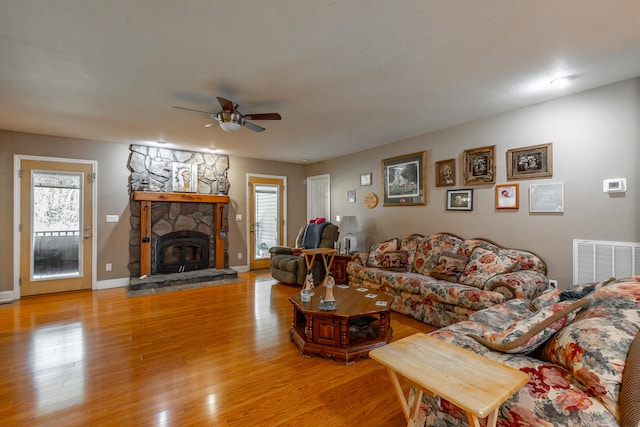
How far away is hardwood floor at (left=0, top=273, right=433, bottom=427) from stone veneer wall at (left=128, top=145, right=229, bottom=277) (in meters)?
1.75

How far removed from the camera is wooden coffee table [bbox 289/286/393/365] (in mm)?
2557

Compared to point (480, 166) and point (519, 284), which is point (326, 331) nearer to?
point (519, 284)

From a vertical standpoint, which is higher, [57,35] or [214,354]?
[57,35]

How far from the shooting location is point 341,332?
8.43 feet

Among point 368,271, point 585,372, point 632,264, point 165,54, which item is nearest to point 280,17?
point 165,54

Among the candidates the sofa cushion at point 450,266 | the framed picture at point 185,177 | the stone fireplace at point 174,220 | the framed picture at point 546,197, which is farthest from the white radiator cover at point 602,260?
the framed picture at point 185,177

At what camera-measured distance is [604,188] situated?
282 centimetres

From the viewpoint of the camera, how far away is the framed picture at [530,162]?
3.20m

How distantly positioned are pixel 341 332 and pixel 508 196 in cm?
267

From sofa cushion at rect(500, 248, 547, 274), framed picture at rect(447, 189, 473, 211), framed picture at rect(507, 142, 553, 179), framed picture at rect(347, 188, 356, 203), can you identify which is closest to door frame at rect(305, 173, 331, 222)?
framed picture at rect(347, 188, 356, 203)

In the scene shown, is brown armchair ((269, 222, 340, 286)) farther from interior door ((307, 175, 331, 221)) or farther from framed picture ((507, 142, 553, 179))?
framed picture ((507, 142, 553, 179))

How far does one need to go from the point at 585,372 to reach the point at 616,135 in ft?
8.94

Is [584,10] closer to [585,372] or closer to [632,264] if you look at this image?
[585,372]

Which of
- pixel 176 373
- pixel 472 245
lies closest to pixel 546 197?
pixel 472 245
